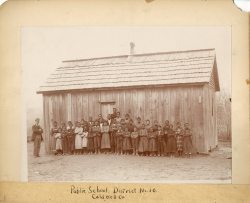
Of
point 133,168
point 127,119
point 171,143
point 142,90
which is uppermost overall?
point 142,90

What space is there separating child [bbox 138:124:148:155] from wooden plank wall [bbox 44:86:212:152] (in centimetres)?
6

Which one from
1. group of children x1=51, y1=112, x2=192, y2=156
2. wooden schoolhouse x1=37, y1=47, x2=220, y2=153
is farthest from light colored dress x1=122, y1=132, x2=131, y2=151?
wooden schoolhouse x1=37, y1=47, x2=220, y2=153

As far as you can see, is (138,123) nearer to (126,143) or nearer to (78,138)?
(126,143)

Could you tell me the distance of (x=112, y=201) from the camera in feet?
5.69

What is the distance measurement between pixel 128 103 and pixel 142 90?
3.4 inches

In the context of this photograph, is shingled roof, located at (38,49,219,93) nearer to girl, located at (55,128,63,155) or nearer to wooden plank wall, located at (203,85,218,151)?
wooden plank wall, located at (203,85,218,151)

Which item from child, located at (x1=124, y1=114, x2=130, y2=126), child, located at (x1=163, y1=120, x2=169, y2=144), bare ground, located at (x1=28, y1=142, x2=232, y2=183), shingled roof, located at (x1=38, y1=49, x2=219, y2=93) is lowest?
bare ground, located at (x1=28, y1=142, x2=232, y2=183)

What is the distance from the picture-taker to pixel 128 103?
5.76 feet

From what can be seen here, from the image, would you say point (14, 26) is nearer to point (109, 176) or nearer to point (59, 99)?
point (59, 99)

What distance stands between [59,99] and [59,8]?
1.33 feet

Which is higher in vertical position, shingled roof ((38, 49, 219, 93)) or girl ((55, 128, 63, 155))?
shingled roof ((38, 49, 219, 93))

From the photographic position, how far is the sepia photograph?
1.74 metres

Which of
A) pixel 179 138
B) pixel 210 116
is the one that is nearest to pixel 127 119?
pixel 179 138

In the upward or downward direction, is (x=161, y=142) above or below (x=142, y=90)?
below
